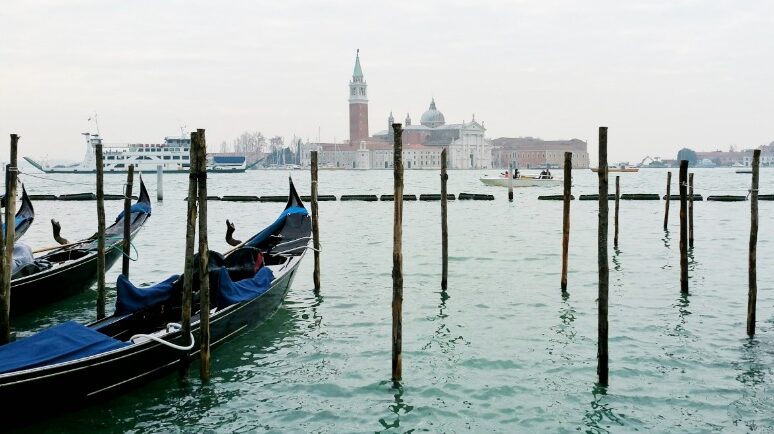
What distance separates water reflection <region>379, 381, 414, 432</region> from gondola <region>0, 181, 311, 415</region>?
1.66 m

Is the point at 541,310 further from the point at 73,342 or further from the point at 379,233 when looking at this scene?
the point at 379,233

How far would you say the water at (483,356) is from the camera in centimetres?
533

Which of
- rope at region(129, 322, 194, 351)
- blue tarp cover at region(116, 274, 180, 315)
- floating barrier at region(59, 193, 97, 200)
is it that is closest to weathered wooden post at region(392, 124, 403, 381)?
rope at region(129, 322, 194, 351)

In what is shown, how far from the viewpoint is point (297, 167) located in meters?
131

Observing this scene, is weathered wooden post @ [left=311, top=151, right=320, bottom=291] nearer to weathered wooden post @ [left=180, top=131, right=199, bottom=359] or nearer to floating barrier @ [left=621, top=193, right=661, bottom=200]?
weathered wooden post @ [left=180, top=131, right=199, bottom=359]

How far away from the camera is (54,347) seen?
16.6 ft

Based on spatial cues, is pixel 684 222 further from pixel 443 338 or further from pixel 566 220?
pixel 443 338

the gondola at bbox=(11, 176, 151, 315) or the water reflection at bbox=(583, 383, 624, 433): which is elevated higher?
the gondola at bbox=(11, 176, 151, 315)

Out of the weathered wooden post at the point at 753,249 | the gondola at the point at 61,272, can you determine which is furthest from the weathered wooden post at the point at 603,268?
the gondola at the point at 61,272

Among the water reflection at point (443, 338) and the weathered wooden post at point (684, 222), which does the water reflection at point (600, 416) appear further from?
the weathered wooden post at point (684, 222)

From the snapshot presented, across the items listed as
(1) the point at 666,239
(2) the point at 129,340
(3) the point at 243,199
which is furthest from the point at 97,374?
(3) the point at 243,199

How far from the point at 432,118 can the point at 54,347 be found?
127 m

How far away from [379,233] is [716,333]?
451 inches

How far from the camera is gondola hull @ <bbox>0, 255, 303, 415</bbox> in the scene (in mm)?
4758
